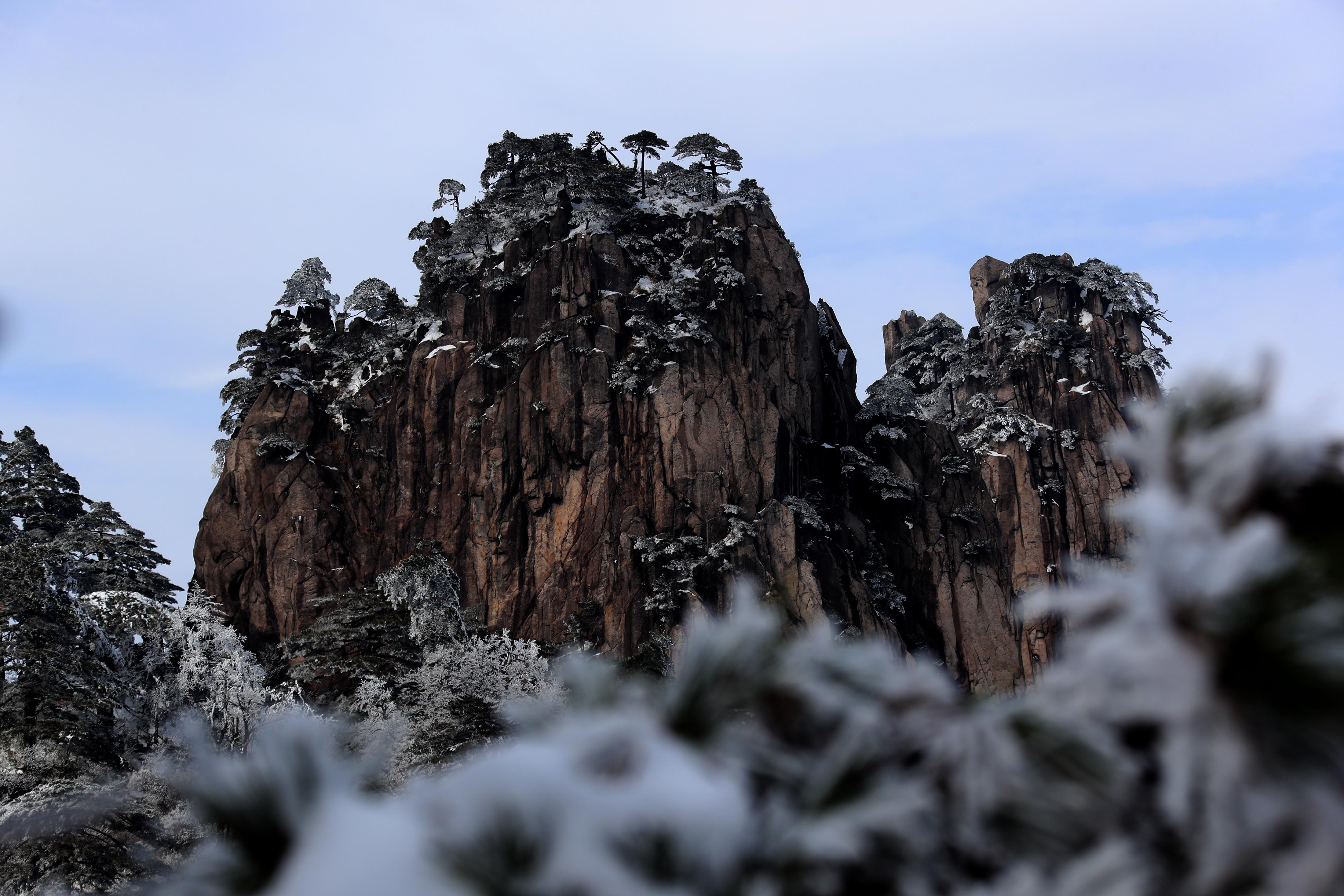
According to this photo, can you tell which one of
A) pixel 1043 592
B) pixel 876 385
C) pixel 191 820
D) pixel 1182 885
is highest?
pixel 876 385

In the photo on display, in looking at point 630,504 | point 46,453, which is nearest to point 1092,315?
point 630,504

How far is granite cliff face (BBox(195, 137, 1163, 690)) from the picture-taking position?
3238cm

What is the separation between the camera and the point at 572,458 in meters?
34.1

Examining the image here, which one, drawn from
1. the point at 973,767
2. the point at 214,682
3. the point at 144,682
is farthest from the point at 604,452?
the point at 973,767

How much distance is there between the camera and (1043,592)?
112 inches

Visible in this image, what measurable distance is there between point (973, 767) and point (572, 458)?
31707 mm

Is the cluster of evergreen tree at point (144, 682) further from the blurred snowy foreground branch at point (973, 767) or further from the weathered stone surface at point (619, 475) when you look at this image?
the blurred snowy foreground branch at point (973, 767)

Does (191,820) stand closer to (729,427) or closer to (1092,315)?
(729,427)

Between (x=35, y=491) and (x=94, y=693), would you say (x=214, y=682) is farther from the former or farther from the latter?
(x=35, y=491)

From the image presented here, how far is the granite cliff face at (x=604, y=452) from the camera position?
1275 inches

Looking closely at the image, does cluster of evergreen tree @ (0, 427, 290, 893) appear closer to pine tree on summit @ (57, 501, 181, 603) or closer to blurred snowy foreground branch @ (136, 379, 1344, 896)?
pine tree on summit @ (57, 501, 181, 603)

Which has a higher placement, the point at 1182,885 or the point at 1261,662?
the point at 1261,662

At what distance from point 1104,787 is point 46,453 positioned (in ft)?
126

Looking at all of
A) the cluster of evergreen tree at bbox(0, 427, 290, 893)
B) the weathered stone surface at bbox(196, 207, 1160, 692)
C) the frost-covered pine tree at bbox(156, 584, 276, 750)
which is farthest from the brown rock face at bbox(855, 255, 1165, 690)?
the cluster of evergreen tree at bbox(0, 427, 290, 893)
